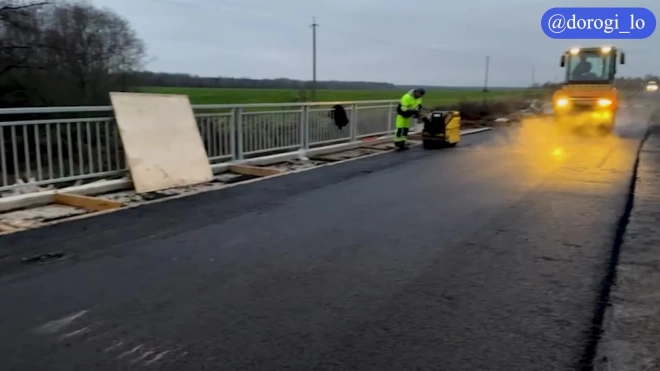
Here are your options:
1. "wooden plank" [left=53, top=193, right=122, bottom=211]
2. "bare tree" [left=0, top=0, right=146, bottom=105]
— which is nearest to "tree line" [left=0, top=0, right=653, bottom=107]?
"bare tree" [left=0, top=0, right=146, bottom=105]

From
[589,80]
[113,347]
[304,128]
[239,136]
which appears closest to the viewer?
[113,347]

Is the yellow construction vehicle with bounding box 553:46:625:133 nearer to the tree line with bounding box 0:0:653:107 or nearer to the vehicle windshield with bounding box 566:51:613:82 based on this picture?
the vehicle windshield with bounding box 566:51:613:82

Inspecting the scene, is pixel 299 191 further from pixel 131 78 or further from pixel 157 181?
pixel 131 78

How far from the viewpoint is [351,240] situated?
5566mm

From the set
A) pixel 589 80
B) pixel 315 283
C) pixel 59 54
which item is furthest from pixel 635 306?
pixel 59 54

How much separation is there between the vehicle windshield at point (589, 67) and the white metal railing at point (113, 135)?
876 centimetres

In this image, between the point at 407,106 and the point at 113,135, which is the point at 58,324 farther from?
the point at 407,106

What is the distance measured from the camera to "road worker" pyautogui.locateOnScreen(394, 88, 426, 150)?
553 inches

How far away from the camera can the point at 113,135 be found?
806 centimetres

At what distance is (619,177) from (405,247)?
6.44 meters

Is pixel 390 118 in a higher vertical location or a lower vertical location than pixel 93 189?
higher

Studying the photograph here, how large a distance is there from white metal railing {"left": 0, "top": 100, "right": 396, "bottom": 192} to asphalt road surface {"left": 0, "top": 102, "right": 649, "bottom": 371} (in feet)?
5.10

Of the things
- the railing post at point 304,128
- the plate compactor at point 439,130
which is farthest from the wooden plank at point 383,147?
the railing post at point 304,128

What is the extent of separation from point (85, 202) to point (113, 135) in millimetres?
1466
